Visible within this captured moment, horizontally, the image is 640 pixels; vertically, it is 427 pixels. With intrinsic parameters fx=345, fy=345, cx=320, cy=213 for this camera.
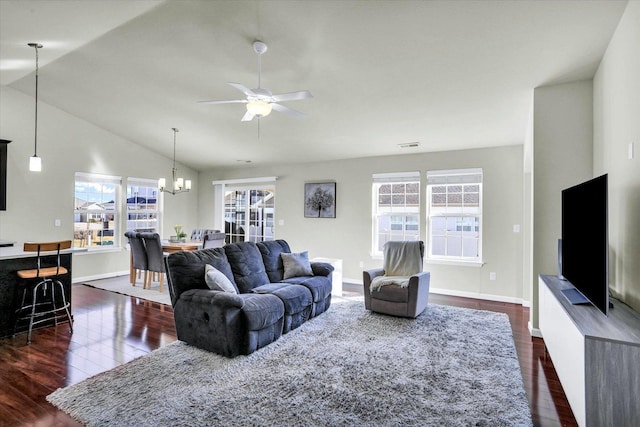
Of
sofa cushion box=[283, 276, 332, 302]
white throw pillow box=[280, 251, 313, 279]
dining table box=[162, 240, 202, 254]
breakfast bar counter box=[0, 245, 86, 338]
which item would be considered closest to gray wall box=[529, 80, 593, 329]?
sofa cushion box=[283, 276, 332, 302]

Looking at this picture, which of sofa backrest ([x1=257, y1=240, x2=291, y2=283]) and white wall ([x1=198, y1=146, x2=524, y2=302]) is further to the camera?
white wall ([x1=198, y1=146, x2=524, y2=302])

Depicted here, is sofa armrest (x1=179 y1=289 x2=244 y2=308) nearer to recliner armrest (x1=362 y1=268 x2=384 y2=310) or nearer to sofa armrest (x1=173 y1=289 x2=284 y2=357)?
sofa armrest (x1=173 y1=289 x2=284 y2=357)

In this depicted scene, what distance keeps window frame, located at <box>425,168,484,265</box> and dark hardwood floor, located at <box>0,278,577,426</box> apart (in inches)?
36.7

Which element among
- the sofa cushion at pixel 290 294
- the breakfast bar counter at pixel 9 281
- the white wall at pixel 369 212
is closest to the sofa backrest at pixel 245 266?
the sofa cushion at pixel 290 294

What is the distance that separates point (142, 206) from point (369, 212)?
4814 millimetres

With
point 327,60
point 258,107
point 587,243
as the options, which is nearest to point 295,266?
point 258,107

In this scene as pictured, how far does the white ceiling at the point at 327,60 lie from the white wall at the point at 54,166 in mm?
385

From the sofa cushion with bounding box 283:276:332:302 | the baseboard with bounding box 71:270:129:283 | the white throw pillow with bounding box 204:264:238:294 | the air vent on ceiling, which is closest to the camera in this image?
the white throw pillow with bounding box 204:264:238:294

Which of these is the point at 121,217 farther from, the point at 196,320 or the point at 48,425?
the point at 48,425

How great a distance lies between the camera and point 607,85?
294 centimetres

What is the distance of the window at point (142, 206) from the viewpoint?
7094 millimetres

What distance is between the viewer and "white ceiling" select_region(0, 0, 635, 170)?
2.79 metres

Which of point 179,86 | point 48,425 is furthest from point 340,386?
point 179,86

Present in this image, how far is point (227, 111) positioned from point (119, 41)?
63.6 inches
